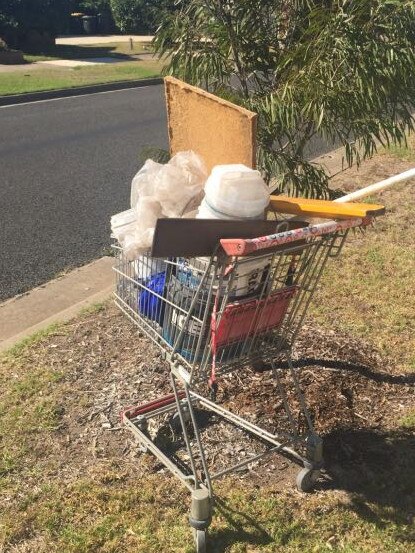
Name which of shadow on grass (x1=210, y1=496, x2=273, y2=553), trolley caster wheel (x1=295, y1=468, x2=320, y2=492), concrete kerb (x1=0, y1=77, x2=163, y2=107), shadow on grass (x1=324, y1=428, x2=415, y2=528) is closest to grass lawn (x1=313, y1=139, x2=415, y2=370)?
shadow on grass (x1=324, y1=428, x2=415, y2=528)

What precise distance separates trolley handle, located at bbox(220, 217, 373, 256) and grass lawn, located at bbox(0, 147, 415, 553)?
1.27 meters

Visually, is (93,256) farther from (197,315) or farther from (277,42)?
(197,315)

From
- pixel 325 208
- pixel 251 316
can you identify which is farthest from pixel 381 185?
pixel 251 316

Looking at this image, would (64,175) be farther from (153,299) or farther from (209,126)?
(153,299)

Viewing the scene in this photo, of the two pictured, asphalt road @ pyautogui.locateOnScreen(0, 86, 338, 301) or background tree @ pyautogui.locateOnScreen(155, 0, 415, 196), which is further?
asphalt road @ pyautogui.locateOnScreen(0, 86, 338, 301)

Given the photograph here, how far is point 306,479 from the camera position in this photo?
299 cm

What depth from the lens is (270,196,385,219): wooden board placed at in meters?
2.42

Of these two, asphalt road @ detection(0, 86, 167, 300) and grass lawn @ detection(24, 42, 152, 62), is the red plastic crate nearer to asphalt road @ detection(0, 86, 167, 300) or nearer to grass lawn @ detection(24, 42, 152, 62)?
asphalt road @ detection(0, 86, 167, 300)

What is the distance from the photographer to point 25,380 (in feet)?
12.2

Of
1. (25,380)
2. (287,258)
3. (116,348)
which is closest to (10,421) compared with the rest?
(25,380)

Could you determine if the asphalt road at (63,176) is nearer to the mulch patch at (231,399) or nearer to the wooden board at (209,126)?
the mulch patch at (231,399)

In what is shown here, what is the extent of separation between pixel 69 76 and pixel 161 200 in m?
15.7

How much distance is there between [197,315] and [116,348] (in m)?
1.56

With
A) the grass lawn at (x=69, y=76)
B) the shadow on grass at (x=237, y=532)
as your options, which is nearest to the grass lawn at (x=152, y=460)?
the shadow on grass at (x=237, y=532)
